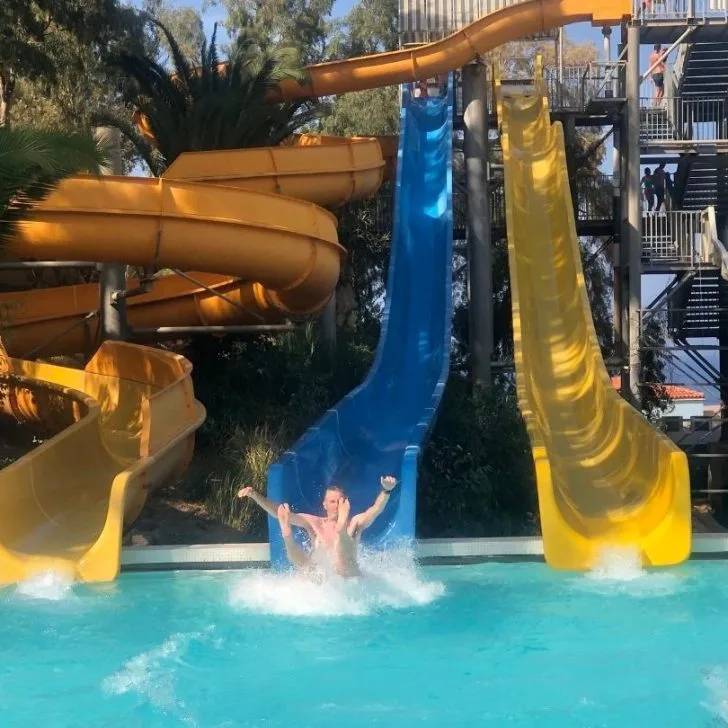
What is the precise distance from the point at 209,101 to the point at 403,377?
14.9 ft

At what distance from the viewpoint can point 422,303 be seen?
1316 cm

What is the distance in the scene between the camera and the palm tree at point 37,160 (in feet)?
22.0

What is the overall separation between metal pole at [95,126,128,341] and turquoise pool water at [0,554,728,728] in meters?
4.65

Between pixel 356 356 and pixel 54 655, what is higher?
pixel 356 356

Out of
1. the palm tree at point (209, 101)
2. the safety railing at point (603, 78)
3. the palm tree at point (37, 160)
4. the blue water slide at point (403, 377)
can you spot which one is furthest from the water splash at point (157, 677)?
the safety railing at point (603, 78)

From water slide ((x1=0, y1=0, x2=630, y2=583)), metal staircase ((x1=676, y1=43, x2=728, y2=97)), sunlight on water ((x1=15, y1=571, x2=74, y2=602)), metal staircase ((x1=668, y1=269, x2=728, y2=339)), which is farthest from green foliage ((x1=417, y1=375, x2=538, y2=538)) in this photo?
metal staircase ((x1=676, y1=43, x2=728, y2=97))

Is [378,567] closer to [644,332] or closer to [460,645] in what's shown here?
[460,645]

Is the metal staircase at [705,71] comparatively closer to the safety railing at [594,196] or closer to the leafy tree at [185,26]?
the safety railing at [594,196]

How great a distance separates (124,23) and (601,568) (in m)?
13.9

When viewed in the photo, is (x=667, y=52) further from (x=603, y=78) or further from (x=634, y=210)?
(x=634, y=210)

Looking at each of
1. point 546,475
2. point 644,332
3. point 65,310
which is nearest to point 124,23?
point 65,310

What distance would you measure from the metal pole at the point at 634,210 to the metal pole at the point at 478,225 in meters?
1.90

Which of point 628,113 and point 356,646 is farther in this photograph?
point 628,113

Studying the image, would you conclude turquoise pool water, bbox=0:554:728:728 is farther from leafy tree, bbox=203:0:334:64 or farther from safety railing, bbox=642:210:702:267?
leafy tree, bbox=203:0:334:64
